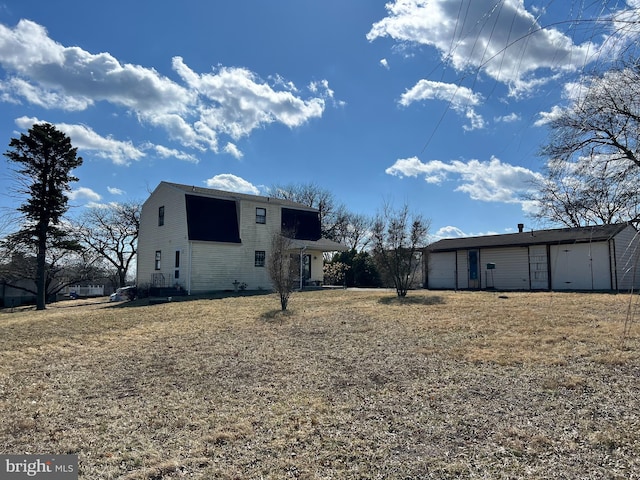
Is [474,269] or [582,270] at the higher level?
[474,269]

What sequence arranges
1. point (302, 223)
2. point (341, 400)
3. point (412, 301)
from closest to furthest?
1. point (341, 400)
2. point (412, 301)
3. point (302, 223)

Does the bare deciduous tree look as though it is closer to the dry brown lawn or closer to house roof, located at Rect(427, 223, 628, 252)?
the dry brown lawn

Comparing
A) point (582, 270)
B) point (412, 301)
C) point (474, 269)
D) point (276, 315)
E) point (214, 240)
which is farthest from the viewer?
point (474, 269)

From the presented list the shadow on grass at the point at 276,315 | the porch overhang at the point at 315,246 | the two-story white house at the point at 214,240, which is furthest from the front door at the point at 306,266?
the shadow on grass at the point at 276,315

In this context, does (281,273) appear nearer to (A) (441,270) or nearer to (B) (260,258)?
(B) (260,258)

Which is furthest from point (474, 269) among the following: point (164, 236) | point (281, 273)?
point (164, 236)

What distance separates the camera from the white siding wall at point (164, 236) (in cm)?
2302

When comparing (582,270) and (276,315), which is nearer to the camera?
(276,315)

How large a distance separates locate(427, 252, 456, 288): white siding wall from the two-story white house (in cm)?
597

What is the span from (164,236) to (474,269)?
58.7 ft

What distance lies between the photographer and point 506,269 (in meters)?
23.1
